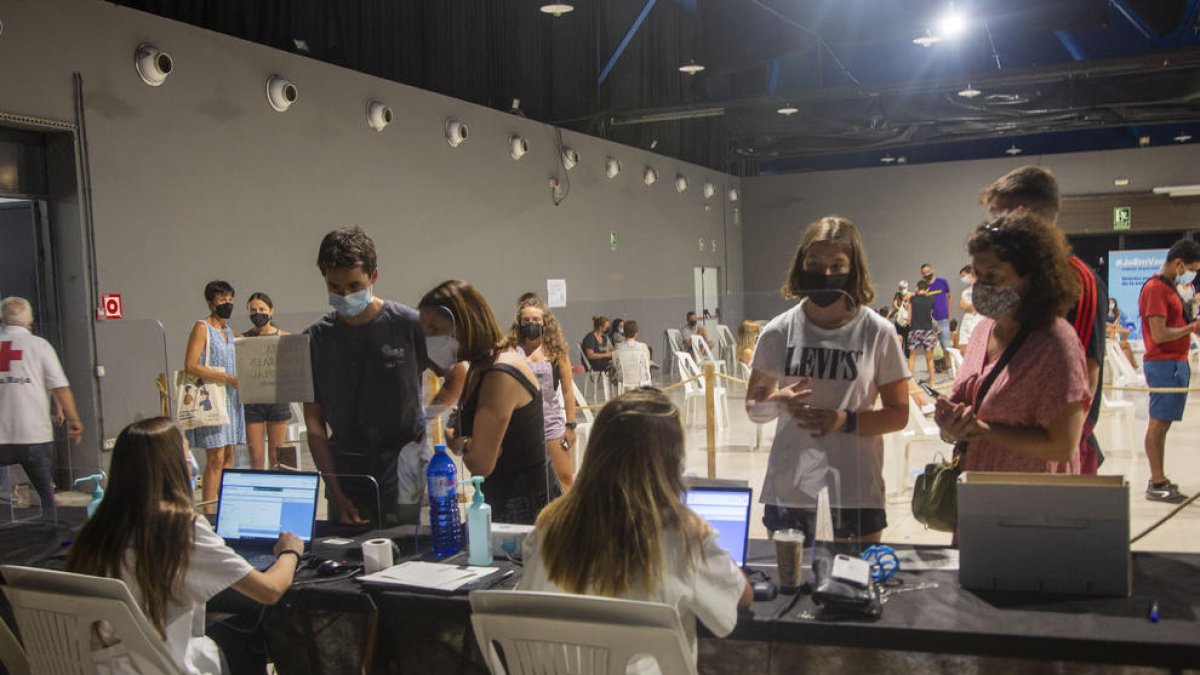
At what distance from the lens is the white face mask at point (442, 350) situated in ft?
9.42

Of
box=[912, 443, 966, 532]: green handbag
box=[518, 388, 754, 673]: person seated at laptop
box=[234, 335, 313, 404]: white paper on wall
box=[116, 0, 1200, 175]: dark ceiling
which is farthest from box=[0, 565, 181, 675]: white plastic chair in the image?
box=[116, 0, 1200, 175]: dark ceiling

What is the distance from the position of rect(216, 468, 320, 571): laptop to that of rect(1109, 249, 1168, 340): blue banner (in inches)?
610

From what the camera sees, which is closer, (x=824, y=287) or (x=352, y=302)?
(x=824, y=287)

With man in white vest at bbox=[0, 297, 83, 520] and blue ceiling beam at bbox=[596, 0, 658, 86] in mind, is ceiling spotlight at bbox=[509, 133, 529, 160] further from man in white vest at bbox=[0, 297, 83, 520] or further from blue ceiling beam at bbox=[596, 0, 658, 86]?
man in white vest at bbox=[0, 297, 83, 520]

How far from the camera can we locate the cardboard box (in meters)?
2.01

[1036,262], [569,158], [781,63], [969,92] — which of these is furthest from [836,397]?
[781,63]

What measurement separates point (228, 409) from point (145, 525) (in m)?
3.10

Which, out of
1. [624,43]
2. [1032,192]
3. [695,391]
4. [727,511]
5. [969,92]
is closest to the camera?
[727,511]

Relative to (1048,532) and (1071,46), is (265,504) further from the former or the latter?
(1071,46)

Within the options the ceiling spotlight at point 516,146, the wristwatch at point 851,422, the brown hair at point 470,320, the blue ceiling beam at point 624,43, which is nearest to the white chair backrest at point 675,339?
the brown hair at point 470,320

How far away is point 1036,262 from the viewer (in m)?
2.29

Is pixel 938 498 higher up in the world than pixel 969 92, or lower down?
lower down

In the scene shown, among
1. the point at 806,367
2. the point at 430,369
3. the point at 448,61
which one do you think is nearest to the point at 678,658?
the point at 806,367

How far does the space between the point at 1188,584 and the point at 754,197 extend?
16390mm
